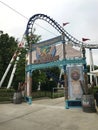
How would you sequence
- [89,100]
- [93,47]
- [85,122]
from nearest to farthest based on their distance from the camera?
[85,122], [89,100], [93,47]

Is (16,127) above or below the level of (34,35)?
below

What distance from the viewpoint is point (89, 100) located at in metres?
11.8

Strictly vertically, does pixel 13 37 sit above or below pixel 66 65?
above

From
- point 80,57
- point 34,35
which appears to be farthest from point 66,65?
point 34,35

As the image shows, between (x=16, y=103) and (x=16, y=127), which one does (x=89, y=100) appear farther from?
(x=16, y=103)

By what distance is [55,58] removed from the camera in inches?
607

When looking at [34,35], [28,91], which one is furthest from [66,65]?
[34,35]

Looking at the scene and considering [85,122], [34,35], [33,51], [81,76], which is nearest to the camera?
[85,122]

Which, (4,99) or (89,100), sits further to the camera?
(4,99)

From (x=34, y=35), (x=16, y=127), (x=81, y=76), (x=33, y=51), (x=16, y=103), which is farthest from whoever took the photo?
(x=34, y=35)

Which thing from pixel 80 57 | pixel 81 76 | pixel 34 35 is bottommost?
pixel 81 76

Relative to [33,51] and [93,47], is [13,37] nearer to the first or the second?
[93,47]

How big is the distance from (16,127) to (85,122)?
318cm

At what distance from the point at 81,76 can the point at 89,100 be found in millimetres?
2573
